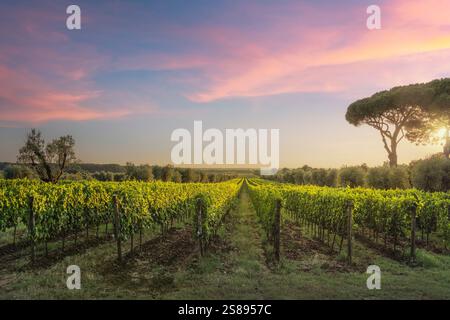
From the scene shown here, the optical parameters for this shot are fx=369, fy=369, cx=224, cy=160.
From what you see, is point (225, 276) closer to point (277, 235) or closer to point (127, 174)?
point (277, 235)

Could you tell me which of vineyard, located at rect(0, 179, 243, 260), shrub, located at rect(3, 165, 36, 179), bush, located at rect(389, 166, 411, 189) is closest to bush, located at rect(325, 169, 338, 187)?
bush, located at rect(389, 166, 411, 189)

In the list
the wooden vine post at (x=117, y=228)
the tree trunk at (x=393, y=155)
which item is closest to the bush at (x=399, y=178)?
the tree trunk at (x=393, y=155)

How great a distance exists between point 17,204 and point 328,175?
5232 centimetres

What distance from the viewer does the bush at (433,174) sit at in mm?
32875

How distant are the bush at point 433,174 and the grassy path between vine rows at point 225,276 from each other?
2180 centimetres

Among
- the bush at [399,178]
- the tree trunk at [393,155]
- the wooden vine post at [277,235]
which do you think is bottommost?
the wooden vine post at [277,235]

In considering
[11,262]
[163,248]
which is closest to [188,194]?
[163,248]

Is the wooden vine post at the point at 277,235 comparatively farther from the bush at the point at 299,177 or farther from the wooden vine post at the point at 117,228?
the bush at the point at 299,177

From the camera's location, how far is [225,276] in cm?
1068

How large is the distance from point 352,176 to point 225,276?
42.2 m

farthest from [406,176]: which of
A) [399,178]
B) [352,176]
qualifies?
[352,176]

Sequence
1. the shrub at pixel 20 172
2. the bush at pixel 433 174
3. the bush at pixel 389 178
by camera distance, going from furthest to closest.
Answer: the shrub at pixel 20 172, the bush at pixel 389 178, the bush at pixel 433 174
